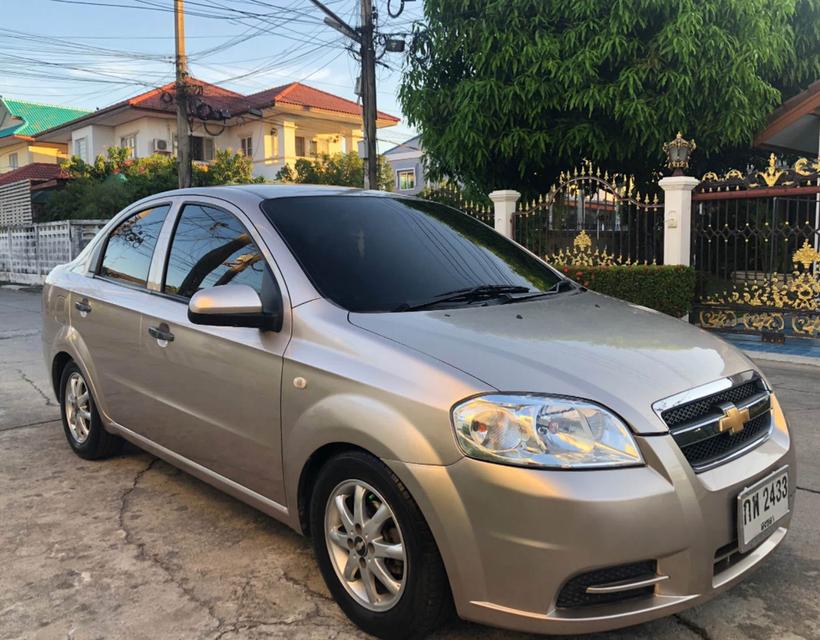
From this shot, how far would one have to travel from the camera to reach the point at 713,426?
7.75ft

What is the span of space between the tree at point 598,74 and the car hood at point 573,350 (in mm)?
9415

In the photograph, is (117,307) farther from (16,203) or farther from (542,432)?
(16,203)

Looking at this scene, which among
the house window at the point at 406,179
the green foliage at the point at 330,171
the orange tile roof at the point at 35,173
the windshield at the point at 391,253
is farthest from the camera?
the house window at the point at 406,179

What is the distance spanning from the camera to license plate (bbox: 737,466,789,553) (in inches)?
90.7

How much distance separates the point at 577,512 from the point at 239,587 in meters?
1.50

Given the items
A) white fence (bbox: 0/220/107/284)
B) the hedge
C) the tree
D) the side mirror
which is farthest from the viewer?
white fence (bbox: 0/220/107/284)

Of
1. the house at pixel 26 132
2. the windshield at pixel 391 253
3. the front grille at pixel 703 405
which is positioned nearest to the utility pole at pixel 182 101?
the windshield at pixel 391 253

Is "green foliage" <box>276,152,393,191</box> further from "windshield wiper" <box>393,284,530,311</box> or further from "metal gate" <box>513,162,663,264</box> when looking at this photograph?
"windshield wiper" <box>393,284,530,311</box>

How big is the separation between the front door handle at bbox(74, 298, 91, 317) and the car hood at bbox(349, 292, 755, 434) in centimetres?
223

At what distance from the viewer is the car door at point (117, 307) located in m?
3.82

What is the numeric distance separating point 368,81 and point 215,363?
12.5m

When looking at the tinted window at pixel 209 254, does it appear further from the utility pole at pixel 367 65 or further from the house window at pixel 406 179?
the house window at pixel 406 179

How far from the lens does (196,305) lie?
2.84 meters

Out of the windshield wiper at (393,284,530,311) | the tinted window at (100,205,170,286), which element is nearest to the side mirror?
the windshield wiper at (393,284,530,311)
